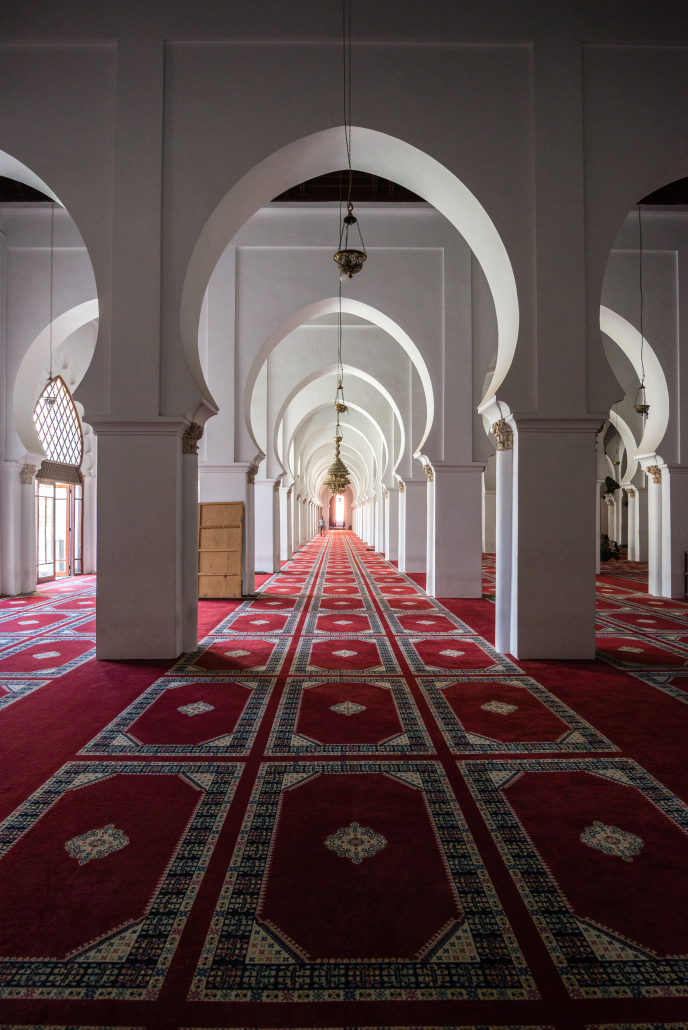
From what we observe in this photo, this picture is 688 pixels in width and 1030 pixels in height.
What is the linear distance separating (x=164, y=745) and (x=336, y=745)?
895 mm

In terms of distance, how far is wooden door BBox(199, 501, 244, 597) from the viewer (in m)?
8.48

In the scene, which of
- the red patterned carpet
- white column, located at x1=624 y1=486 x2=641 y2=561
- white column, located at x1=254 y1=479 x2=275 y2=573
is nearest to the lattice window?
white column, located at x1=254 y1=479 x2=275 y2=573

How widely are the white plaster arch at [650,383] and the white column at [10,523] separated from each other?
358 inches

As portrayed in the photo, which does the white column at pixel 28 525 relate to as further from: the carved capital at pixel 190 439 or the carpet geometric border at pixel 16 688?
the carpet geometric border at pixel 16 688

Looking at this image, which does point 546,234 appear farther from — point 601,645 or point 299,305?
point 299,305

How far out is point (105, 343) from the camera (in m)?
4.87

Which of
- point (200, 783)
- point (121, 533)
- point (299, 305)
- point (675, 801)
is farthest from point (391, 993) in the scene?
point (299, 305)

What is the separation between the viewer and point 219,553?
8562 millimetres

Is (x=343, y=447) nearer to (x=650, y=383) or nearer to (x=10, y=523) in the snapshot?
(x=650, y=383)

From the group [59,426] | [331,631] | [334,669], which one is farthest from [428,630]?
[59,426]

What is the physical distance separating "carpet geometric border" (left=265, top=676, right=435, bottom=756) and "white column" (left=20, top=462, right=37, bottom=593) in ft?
21.3

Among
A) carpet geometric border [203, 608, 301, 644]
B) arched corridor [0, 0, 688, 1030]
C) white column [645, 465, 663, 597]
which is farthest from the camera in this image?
white column [645, 465, 663, 597]

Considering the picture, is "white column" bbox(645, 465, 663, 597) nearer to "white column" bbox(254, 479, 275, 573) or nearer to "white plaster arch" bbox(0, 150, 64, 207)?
"white column" bbox(254, 479, 275, 573)

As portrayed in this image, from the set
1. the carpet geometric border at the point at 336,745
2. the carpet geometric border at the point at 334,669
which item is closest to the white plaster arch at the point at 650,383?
the carpet geometric border at the point at 334,669
